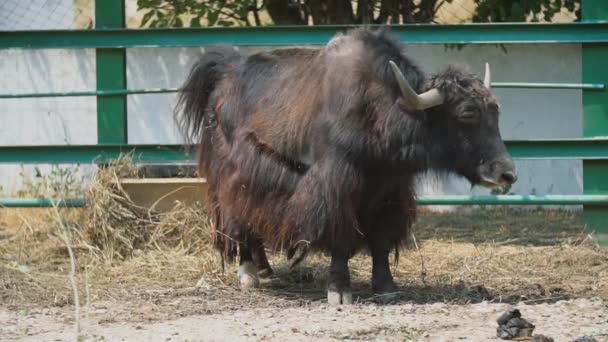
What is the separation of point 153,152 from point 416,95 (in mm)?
3155

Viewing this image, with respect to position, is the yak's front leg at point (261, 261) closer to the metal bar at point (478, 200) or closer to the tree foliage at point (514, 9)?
the metal bar at point (478, 200)

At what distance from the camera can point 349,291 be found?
6746 mm

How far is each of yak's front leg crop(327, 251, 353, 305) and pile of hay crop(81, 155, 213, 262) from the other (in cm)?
179

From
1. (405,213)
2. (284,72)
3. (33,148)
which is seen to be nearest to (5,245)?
(33,148)

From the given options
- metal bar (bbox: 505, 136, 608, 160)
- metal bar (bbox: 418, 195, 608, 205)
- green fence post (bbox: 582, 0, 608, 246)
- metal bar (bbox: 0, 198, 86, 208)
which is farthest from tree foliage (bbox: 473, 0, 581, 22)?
metal bar (bbox: 0, 198, 86, 208)

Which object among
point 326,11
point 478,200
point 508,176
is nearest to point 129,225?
point 478,200

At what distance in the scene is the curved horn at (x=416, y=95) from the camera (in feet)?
21.1

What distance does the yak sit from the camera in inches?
259

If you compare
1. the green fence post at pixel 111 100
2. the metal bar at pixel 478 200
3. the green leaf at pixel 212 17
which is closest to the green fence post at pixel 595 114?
the metal bar at pixel 478 200

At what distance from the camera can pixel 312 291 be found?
736 centimetres

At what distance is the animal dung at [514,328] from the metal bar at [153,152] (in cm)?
345

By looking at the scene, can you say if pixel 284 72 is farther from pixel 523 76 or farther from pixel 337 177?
pixel 523 76

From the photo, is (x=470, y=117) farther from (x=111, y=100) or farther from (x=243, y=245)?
(x=111, y=100)

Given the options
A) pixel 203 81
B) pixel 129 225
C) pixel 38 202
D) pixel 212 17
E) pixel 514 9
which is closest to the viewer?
pixel 203 81
